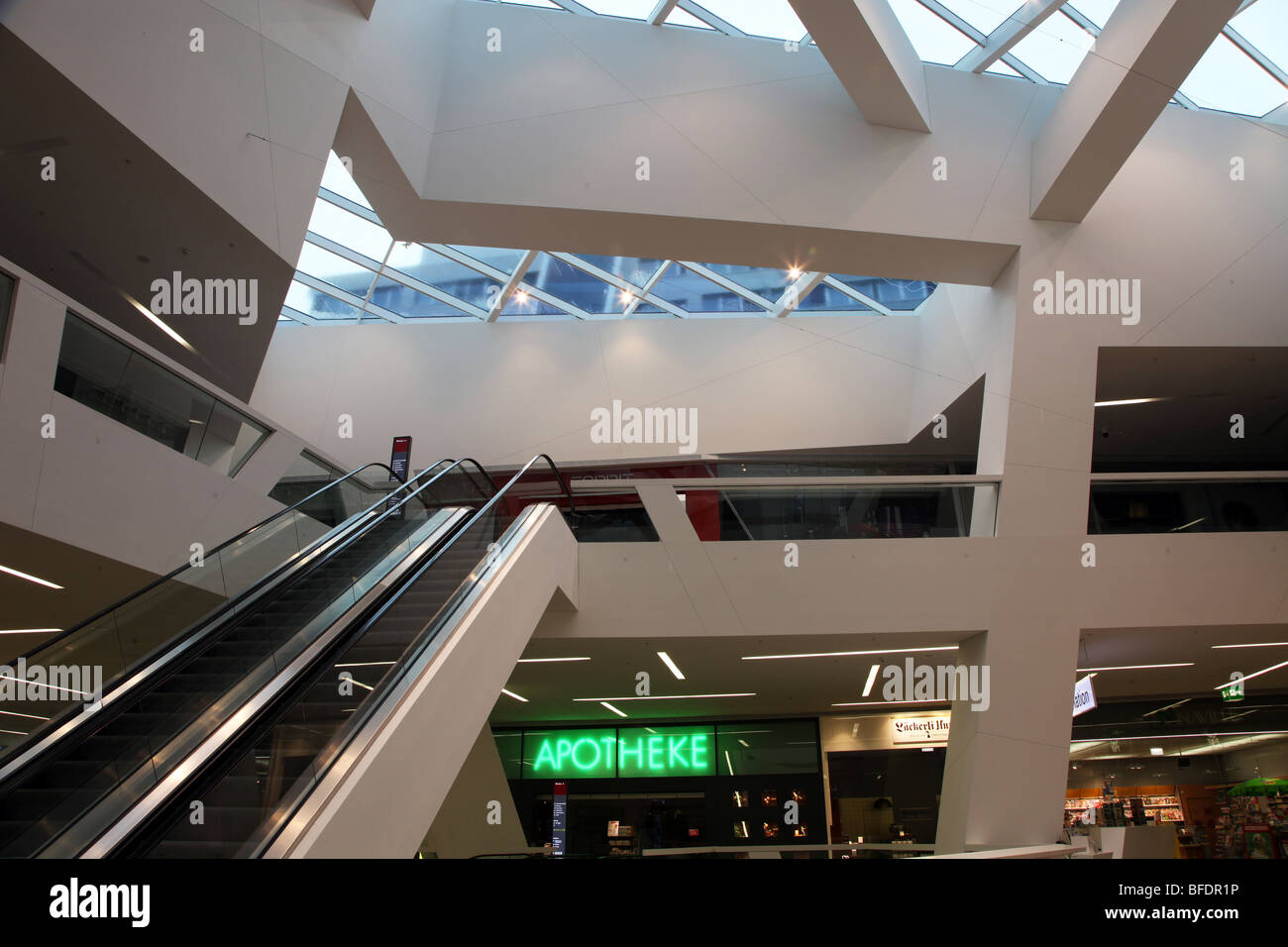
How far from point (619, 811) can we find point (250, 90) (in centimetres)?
1431

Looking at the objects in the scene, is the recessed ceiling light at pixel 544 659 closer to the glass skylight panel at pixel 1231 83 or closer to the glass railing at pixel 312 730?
the glass railing at pixel 312 730

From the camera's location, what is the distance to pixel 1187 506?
35.7 feet

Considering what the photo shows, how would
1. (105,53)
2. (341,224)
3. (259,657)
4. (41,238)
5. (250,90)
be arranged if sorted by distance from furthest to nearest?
(341,224) < (41,238) < (250,90) < (105,53) < (259,657)

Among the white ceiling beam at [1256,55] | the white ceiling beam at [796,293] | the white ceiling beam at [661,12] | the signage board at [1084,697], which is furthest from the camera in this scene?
the white ceiling beam at [796,293]

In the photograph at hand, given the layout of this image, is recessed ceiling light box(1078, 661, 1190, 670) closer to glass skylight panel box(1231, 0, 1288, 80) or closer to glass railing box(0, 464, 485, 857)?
glass skylight panel box(1231, 0, 1288, 80)

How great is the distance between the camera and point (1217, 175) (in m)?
12.3

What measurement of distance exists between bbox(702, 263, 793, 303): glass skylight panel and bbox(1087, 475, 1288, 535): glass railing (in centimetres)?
803

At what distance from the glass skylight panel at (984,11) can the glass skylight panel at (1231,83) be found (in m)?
3.01

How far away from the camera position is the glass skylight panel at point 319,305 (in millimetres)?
19172

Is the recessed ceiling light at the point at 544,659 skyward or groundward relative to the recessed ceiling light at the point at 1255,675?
skyward

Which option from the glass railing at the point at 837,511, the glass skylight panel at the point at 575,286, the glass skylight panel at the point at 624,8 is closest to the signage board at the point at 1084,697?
the glass railing at the point at 837,511

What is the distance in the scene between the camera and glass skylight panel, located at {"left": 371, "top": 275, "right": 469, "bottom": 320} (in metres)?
19.1
